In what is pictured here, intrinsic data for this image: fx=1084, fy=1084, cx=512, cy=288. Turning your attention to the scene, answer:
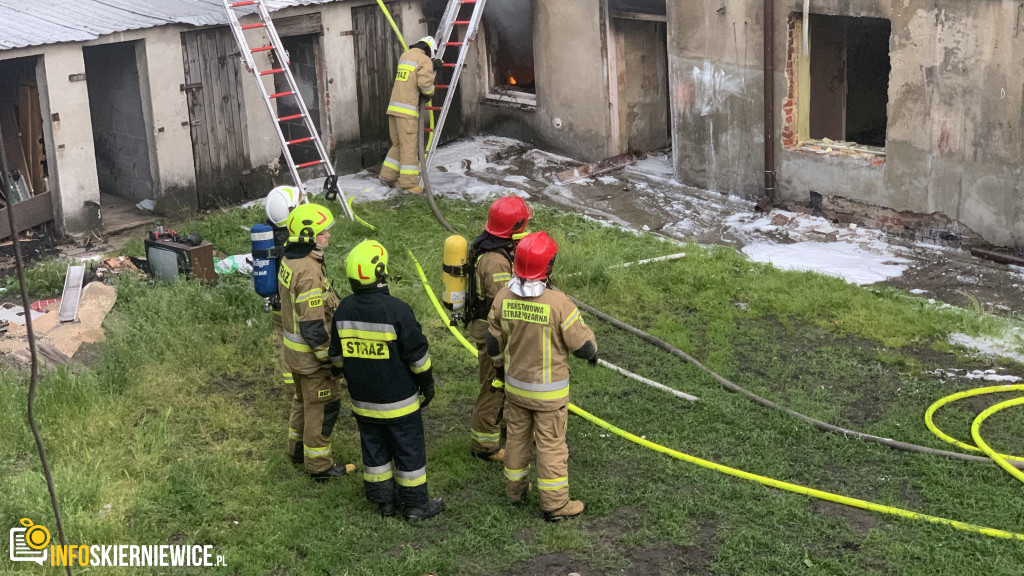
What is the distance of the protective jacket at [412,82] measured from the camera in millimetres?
12031

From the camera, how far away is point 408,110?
479 inches

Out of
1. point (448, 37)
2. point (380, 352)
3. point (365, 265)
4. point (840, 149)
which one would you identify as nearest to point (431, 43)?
point (448, 37)

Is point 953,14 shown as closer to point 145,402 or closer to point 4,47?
point 145,402

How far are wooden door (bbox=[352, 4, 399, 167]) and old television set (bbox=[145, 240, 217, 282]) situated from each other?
4.40 metres

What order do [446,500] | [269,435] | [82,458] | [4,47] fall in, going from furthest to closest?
1. [4,47]
2. [269,435]
3. [82,458]
4. [446,500]

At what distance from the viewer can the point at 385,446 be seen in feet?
20.1

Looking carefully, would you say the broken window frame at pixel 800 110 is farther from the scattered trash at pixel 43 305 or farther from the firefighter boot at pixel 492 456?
the scattered trash at pixel 43 305

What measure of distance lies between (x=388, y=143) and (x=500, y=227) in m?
7.94

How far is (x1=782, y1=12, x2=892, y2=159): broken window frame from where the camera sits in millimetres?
11047

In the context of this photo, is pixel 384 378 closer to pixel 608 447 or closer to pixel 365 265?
pixel 365 265

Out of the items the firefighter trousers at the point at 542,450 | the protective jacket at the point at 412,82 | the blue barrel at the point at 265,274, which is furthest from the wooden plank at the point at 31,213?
the firefighter trousers at the point at 542,450

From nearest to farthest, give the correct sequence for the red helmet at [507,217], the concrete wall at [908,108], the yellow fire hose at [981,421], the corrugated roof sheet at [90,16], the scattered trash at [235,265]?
the yellow fire hose at [981,421] → the red helmet at [507,217] → the concrete wall at [908,108] → the scattered trash at [235,265] → the corrugated roof sheet at [90,16]

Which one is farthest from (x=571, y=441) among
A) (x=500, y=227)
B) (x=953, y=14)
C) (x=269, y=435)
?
(x=953, y=14)

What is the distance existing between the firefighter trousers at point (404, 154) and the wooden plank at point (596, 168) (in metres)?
1.83
